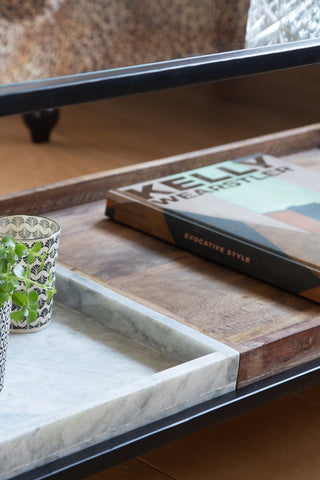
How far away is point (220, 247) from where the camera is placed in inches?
35.9

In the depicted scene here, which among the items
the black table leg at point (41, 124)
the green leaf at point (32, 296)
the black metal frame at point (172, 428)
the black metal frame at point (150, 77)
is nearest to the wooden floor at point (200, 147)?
the black table leg at point (41, 124)

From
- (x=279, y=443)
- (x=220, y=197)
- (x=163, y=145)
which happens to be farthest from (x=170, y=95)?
(x=279, y=443)

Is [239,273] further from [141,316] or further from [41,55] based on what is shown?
[41,55]

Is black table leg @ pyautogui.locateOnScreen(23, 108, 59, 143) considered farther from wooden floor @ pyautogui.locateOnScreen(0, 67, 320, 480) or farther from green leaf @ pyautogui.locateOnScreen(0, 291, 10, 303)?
green leaf @ pyautogui.locateOnScreen(0, 291, 10, 303)

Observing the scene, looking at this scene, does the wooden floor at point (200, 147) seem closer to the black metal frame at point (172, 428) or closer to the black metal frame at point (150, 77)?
the black metal frame at point (172, 428)

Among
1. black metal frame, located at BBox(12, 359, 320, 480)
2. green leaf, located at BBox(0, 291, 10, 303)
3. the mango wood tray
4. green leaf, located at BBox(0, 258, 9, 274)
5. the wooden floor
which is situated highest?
green leaf, located at BBox(0, 258, 9, 274)

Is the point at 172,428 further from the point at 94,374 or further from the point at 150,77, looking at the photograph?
the point at 150,77

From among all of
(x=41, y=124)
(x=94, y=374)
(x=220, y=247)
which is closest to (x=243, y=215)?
(x=220, y=247)

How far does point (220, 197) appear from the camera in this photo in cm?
103

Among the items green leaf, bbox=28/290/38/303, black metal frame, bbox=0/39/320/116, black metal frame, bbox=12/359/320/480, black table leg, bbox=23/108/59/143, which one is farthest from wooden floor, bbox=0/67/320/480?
black metal frame, bbox=0/39/320/116

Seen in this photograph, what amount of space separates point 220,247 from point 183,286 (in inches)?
3.3

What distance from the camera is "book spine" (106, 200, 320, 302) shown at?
839 millimetres

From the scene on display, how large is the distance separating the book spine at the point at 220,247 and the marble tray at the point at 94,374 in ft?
0.53

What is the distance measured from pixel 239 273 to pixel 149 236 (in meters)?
0.14
